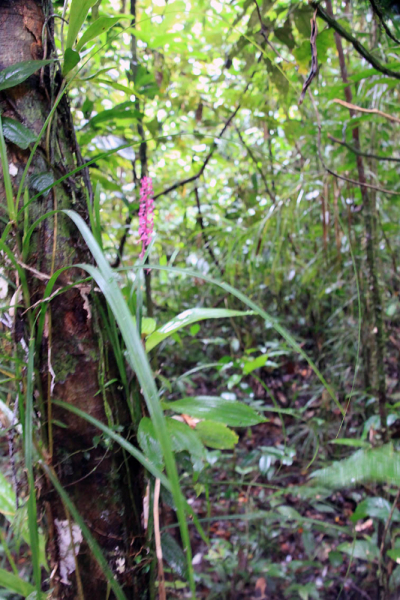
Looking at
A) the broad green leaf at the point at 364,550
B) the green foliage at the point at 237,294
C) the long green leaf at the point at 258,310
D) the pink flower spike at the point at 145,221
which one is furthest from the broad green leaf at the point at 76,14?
the broad green leaf at the point at 364,550

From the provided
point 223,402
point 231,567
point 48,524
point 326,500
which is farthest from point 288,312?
point 48,524

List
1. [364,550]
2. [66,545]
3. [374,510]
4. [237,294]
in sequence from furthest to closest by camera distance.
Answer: [364,550], [374,510], [66,545], [237,294]

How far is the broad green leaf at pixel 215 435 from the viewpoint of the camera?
1.71 feet

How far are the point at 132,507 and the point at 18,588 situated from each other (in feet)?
0.45

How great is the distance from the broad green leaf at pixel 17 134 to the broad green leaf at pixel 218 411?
357mm

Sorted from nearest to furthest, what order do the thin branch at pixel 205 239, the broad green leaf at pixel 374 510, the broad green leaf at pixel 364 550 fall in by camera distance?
the broad green leaf at pixel 374 510 < the broad green leaf at pixel 364 550 < the thin branch at pixel 205 239

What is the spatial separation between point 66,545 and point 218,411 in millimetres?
230

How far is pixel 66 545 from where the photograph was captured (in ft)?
1.43

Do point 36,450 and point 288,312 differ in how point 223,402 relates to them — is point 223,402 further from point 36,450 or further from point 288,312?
point 288,312

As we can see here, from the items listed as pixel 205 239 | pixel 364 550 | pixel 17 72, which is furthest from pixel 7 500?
pixel 205 239

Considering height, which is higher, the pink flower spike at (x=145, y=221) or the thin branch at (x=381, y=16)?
the thin branch at (x=381, y=16)

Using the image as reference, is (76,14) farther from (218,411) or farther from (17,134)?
(218,411)

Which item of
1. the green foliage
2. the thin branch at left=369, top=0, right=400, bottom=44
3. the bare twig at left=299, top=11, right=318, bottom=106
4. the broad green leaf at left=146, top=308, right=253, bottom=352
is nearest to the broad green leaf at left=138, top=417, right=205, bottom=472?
the green foliage

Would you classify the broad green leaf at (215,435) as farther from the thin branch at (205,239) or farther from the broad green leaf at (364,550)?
the thin branch at (205,239)
